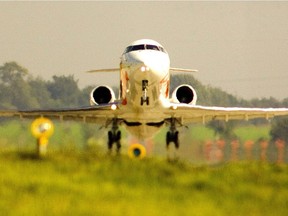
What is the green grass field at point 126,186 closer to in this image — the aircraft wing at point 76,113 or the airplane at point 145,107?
the airplane at point 145,107

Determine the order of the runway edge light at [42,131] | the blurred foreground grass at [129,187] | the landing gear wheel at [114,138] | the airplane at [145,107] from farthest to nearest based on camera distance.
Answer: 1. the landing gear wheel at [114,138]
2. the airplane at [145,107]
3. the runway edge light at [42,131]
4. the blurred foreground grass at [129,187]

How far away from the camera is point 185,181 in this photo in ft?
47.6

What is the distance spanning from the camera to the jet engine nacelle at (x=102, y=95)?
28.5 metres

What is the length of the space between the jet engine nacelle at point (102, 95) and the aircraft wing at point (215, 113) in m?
3.02

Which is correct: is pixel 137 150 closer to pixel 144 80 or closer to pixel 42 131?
pixel 144 80

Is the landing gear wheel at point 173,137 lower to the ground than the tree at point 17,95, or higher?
lower

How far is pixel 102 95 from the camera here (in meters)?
28.6

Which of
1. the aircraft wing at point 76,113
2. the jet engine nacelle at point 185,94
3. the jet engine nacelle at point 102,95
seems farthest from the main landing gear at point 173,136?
the jet engine nacelle at point 102,95

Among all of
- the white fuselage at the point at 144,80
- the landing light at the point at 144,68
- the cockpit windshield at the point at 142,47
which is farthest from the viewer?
the cockpit windshield at the point at 142,47

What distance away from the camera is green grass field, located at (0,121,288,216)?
11.5 meters

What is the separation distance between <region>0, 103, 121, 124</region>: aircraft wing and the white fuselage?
85 centimetres

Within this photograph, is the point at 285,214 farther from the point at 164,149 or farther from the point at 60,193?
the point at 164,149

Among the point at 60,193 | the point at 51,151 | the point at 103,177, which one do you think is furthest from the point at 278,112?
the point at 60,193

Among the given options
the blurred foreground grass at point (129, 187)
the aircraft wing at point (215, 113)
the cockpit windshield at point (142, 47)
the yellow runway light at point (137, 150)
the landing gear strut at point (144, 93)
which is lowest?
the blurred foreground grass at point (129, 187)
